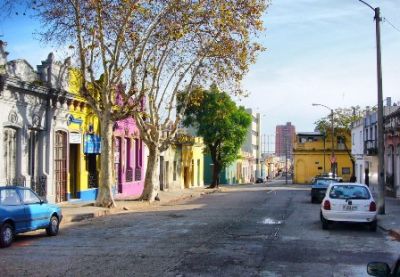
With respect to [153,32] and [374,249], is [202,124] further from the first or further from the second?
[374,249]

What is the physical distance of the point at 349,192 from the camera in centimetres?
1794

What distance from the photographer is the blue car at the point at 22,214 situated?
533 inches

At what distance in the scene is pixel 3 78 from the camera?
21594 mm

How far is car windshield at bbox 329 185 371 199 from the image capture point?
17.7 meters

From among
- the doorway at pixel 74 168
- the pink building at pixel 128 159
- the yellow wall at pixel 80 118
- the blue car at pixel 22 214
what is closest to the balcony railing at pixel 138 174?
the pink building at pixel 128 159

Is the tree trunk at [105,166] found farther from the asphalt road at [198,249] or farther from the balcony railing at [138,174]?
the balcony railing at [138,174]

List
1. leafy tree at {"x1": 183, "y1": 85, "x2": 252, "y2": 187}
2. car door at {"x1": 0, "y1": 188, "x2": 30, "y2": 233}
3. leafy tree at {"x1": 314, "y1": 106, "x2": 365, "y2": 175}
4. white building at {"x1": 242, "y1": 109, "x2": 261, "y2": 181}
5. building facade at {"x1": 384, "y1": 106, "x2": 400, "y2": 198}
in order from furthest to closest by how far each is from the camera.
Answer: white building at {"x1": 242, "y1": 109, "x2": 261, "y2": 181}
leafy tree at {"x1": 314, "y1": 106, "x2": 365, "y2": 175}
leafy tree at {"x1": 183, "y1": 85, "x2": 252, "y2": 187}
building facade at {"x1": 384, "y1": 106, "x2": 400, "y2": 198}
car door at {"x1": 0, "y1": 188, "x2": 30, "y2": 233}

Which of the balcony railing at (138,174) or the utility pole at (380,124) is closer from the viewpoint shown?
the utility pole at (380,124)

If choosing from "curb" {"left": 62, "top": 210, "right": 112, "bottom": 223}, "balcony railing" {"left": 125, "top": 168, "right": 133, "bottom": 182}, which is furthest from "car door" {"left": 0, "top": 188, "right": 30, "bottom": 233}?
"balcony railing" {"left": 125, "top": 168, "right": 133, "bottom": 182}

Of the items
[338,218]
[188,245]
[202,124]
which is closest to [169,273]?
[188,245]

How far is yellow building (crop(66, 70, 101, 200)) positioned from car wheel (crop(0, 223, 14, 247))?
48.9ft

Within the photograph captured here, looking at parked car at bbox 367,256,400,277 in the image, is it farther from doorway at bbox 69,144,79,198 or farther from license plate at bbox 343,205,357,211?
doorway at bbox 69,144,79,198

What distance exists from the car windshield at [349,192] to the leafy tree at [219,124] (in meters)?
34.3

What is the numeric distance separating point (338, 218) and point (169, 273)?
28.6 ft
